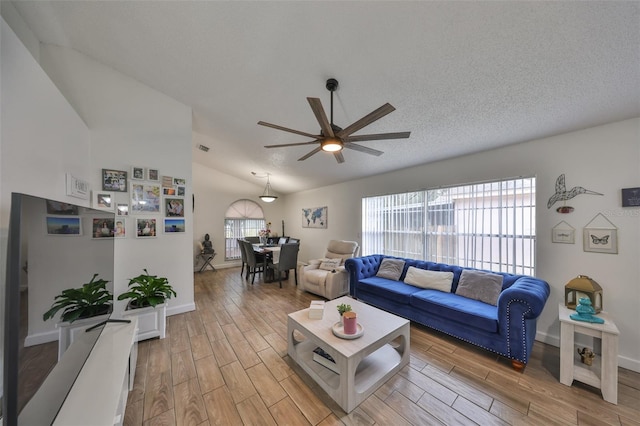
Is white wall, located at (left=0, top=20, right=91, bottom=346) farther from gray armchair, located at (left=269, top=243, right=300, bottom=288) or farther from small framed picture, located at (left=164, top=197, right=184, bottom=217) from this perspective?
gray armchair, located at (left=269, top=243, right=300, bottom=288)

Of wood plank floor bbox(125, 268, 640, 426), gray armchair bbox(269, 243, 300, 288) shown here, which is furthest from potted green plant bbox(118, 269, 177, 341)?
gray armchair bbox(269, 243, 300, 288)

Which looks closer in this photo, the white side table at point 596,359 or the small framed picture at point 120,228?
the white side table at point 596,359

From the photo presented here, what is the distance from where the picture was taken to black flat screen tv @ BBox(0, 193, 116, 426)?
0.79 m

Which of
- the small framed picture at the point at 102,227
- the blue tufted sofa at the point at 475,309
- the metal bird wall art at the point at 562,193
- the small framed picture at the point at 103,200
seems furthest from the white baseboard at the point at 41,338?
the metal bird wall art at the point at 562,193

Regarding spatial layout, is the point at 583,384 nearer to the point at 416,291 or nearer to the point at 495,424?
the point at 495,424

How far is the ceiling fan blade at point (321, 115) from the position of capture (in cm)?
148

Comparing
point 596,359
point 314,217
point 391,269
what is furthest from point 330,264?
point 596,359

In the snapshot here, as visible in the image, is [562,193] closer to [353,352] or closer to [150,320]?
[353,352]

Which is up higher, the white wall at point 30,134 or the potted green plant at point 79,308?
the white wall at point 30,134

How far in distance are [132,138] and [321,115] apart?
2.84 m

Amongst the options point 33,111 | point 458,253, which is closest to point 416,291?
point 458,253

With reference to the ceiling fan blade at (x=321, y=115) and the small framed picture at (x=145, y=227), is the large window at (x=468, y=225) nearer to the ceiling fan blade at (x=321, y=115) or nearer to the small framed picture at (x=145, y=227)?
the ceiling fan blade at (x=321, y=115)

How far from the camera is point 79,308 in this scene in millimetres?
1320

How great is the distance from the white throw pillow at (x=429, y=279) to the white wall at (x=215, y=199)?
4860 mm
